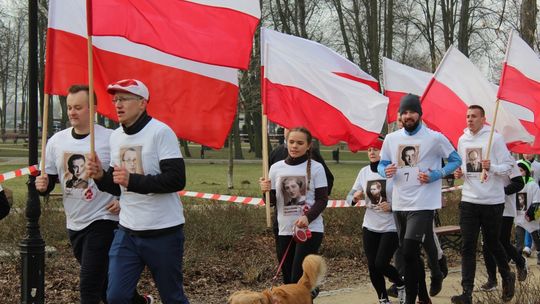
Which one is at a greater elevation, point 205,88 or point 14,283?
point 205,88

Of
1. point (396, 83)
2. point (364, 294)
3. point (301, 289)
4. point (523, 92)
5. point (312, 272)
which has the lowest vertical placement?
point (364, 294)

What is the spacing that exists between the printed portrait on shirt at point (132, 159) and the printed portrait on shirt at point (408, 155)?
2.80 metres

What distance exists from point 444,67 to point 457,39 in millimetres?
34053

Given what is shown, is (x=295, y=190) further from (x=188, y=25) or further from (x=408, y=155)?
(x=188, y=25)

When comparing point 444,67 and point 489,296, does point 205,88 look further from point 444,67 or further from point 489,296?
point 444,67

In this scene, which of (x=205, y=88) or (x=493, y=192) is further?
(x=493, y=192)

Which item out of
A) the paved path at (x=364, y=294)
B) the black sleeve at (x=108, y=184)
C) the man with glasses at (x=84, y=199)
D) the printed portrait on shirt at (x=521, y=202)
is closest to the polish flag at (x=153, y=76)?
the man with glasses at (x=84, y=199)

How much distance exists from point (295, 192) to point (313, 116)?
2.10 m

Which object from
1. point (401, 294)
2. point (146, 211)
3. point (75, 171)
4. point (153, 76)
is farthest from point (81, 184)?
point (401, 294)

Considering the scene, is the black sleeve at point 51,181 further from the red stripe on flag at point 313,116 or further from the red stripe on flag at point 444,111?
the red stripe on flag at point 444,111

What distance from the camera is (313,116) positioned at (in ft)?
28.2

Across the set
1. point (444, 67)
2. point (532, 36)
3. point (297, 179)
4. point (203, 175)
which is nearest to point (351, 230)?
point (444, 67)

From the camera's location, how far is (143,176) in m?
4.91

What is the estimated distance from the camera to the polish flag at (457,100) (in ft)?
31.2
